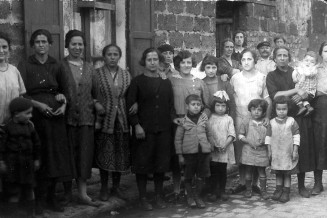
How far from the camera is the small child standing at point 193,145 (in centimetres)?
621

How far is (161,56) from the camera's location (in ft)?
21.6

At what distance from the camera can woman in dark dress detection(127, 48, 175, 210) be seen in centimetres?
613

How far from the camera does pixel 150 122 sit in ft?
20.2

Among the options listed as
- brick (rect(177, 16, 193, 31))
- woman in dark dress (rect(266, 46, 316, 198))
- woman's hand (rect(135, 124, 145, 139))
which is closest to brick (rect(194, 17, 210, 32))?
brick (rect(177, 16, 193, 31))

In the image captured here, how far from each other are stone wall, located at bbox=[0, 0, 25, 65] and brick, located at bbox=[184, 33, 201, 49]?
3084mm

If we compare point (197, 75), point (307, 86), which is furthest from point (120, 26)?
point (307, 86)

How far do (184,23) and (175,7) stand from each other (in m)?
0.30

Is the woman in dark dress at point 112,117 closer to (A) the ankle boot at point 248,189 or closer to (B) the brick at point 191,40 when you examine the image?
(A) the ankle boot at point 248,189

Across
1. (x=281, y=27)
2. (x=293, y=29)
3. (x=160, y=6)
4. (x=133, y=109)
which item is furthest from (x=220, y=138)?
(x=293, y=29)

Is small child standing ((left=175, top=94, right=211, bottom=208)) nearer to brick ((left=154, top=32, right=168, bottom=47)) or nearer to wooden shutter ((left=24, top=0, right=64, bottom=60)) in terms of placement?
wooden shutter ((left=24, top=0, right=64, bottom=60))

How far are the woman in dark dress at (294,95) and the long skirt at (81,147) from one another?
6.93 ft

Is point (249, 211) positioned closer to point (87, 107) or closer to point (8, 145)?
point (87, 107)

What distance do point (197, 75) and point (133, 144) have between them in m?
1.53

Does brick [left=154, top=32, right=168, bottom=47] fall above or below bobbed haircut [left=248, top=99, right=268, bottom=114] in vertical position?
above
